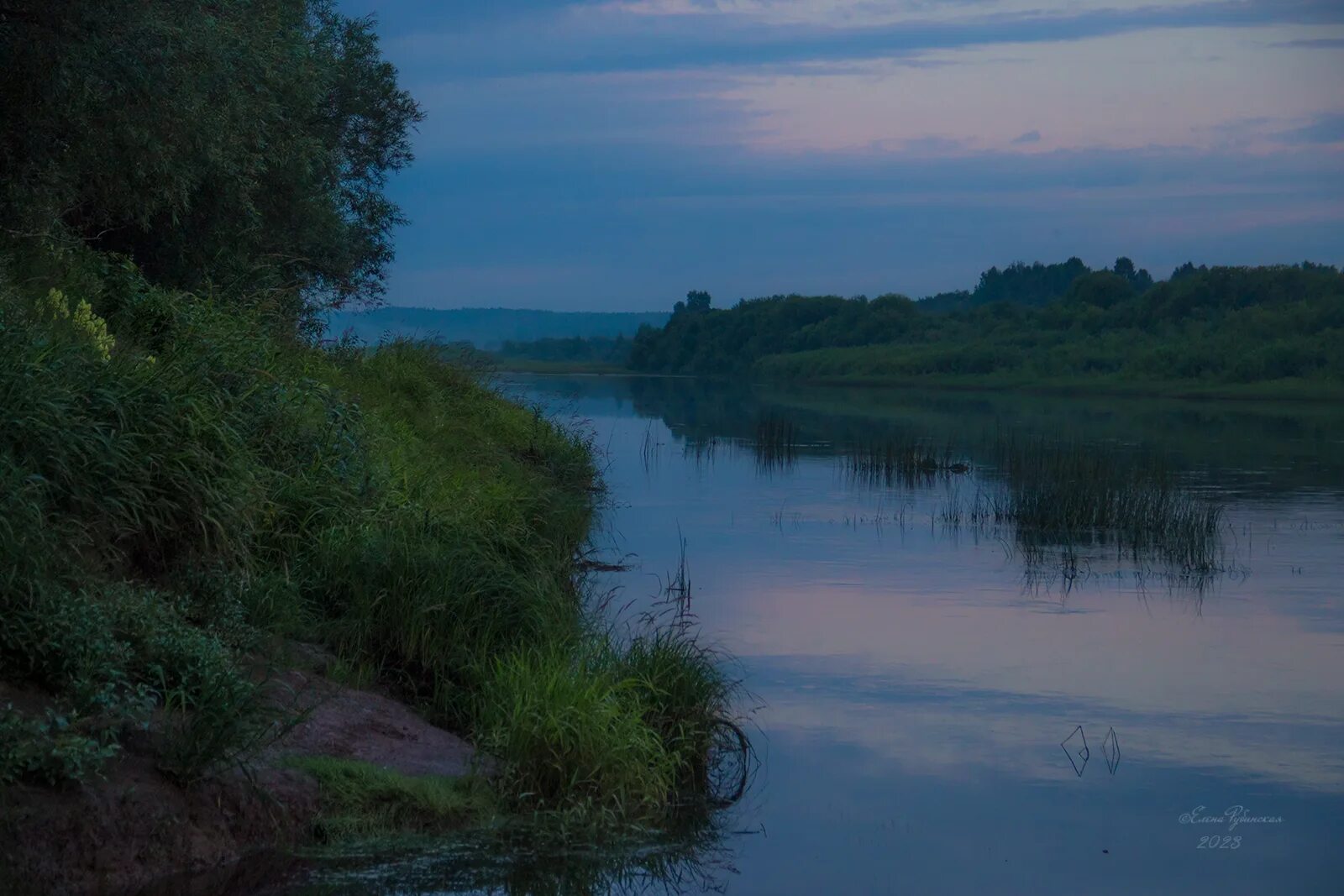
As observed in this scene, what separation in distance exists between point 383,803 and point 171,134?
20.9 ft

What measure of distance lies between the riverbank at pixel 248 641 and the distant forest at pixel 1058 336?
52.7m

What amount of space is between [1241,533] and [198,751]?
47.6 feet

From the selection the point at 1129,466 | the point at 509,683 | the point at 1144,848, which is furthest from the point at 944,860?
the point at 1129,466

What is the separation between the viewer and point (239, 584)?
25.7ft

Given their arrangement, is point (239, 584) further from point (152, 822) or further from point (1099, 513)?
point (1099, 513)

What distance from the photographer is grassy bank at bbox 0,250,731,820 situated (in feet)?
20.5

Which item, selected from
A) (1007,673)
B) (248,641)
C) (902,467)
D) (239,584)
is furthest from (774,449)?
(248,641)

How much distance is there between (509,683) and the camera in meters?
7.49

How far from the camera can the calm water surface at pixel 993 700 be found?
7.18 meters

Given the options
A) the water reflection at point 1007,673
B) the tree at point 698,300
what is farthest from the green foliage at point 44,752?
the tree at point 698,300

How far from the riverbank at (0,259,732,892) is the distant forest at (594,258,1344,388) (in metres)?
52.7

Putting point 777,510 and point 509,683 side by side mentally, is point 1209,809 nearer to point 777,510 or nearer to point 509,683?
point 509,683

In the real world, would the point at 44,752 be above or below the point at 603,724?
above

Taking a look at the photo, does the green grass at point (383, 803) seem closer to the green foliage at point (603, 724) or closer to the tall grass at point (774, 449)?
the green foliage at point (603, 724)
